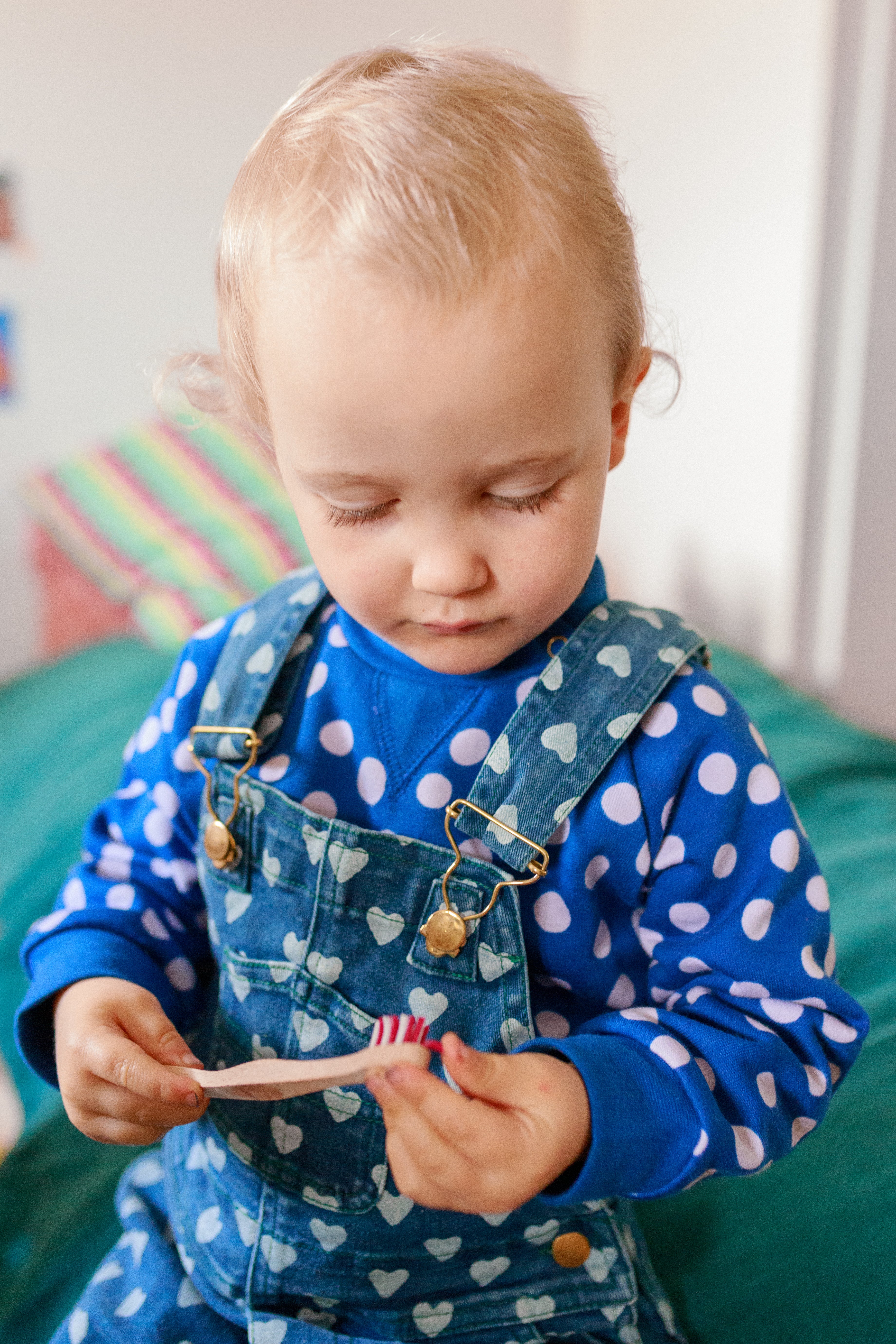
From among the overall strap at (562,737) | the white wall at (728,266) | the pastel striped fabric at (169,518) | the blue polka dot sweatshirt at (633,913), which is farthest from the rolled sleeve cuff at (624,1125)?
the pastel striped fabric at (169,518)

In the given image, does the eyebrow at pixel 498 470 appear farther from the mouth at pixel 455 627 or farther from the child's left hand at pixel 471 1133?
the child's left hand at pixel 471 1133

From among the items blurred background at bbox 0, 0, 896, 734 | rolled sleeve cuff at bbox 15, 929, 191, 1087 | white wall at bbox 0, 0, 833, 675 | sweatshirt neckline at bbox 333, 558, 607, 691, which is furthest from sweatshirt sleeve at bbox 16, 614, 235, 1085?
white wall at bbox 0, 0, 833, 675

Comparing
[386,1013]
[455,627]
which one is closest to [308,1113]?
[386,1013]

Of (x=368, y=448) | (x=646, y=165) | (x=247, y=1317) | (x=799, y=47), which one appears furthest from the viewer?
(x=646, y=165)

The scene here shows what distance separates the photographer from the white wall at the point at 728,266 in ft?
4.89

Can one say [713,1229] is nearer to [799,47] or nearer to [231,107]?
[799,47]

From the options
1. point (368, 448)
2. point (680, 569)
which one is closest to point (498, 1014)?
point (368, 448)

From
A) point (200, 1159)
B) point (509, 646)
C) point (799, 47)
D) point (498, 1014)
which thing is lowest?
point (200, 1159)

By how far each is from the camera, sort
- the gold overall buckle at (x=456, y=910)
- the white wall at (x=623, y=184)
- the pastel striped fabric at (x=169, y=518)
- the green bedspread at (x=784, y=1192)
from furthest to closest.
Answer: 1. the pastel striped fabric at (x=169, y=518)
2. the white wall at (x=623, y=184)
3. the green bedspread at (x=784, y=1192)
4. the gold overall buckle at (x=456, y=910)

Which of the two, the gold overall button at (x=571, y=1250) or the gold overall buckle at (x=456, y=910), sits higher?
the gold overall buckle at (x=456, y=910)

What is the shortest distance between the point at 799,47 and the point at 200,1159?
60.6 inches

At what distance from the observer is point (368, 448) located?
0.48 metres

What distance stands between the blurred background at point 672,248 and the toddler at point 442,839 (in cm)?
96

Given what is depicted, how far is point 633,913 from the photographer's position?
60 cm
